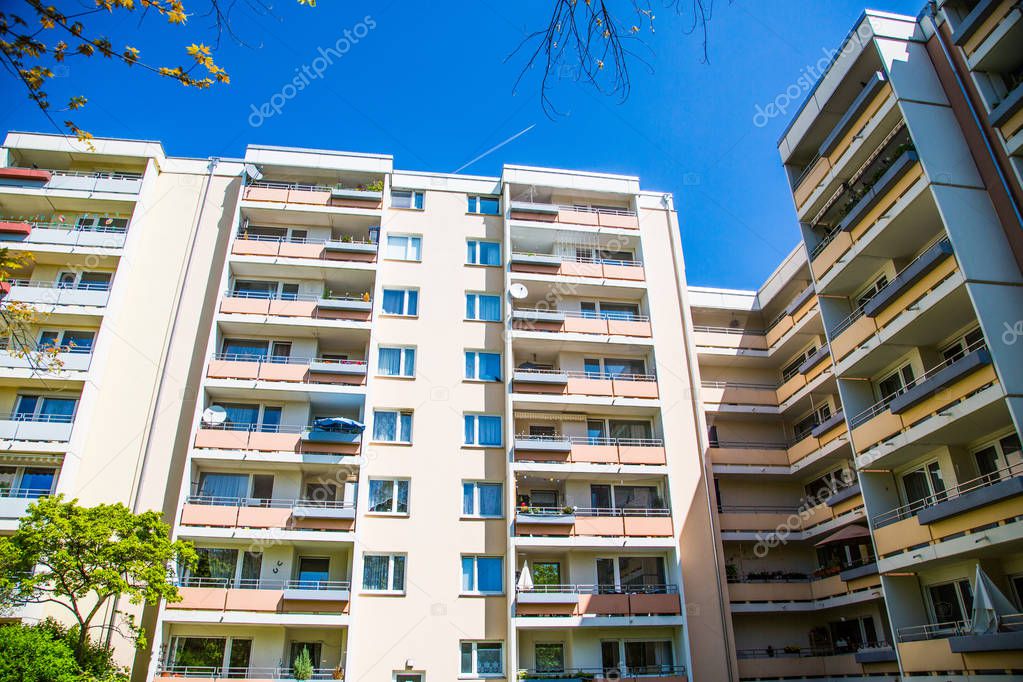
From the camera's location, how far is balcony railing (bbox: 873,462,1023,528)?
65.7ft

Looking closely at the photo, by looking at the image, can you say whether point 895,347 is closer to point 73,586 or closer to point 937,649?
point 937,649

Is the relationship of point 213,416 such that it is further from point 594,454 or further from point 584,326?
point 584,326

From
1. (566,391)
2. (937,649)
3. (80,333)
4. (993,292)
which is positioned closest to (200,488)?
(80,333)

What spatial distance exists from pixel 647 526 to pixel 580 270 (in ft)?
39.2

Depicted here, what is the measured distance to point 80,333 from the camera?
30.8 meters

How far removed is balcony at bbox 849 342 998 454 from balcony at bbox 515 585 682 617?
911 cm

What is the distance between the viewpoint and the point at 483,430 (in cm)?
3078

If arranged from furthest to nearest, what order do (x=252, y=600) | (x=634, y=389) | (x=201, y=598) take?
(x=634, y=389), (x=252, y=600), (x=201, y=598)

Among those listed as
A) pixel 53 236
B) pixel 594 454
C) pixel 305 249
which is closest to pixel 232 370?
pixel 305 249

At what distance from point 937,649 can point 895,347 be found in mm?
9092

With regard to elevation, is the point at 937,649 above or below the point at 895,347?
below

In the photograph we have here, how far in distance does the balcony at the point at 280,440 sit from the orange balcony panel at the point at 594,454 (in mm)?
8772

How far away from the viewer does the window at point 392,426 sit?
30.1 metres

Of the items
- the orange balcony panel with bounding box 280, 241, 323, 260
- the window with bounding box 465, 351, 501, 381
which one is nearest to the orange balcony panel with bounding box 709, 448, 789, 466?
the window with bounding box 465, 351, 501, 381
